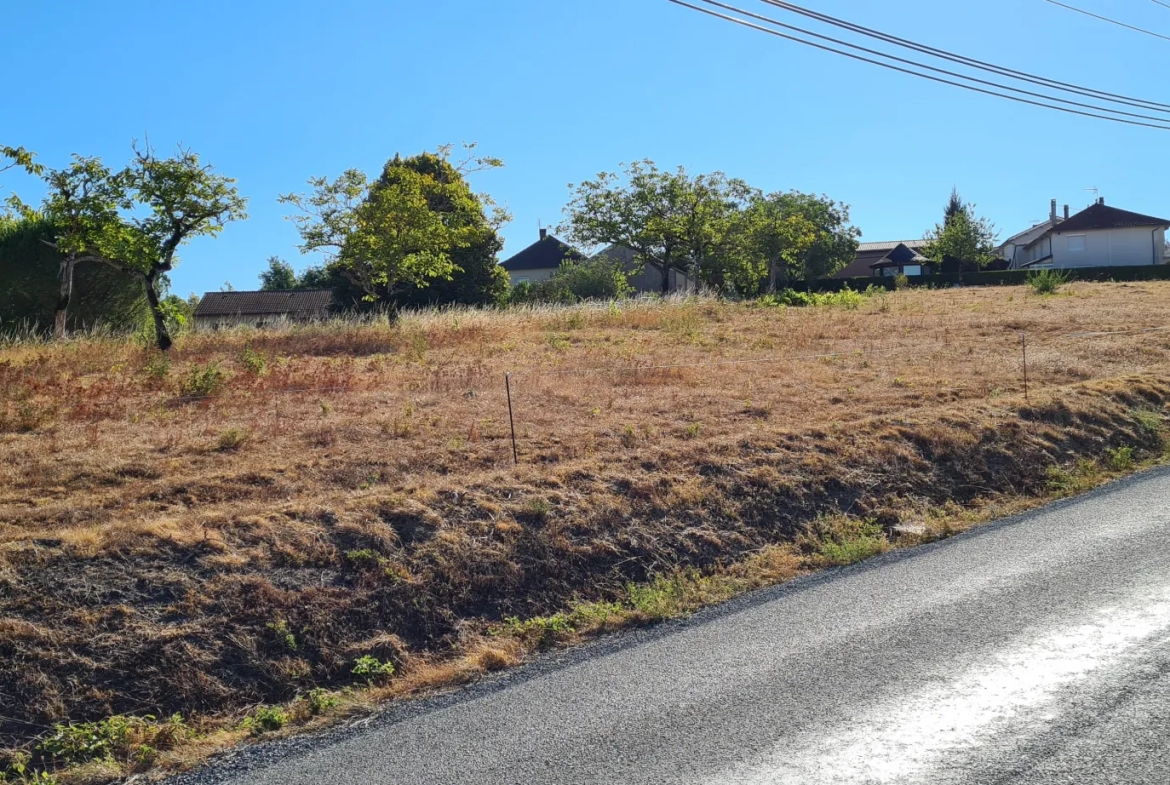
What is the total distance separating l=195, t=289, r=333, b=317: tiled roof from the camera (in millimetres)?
48344

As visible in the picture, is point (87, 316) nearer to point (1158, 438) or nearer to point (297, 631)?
point (297, 631)

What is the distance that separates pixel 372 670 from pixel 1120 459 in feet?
31.7

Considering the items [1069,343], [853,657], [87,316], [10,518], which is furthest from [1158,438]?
[87,316]

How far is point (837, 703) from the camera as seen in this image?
Answer: 5297 millimetres

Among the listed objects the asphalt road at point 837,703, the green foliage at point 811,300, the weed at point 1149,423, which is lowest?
the asphalt road at point 837,703

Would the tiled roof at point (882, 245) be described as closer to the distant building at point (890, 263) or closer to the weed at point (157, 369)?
the distant building at point (890, 263)

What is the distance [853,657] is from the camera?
597 centimetres

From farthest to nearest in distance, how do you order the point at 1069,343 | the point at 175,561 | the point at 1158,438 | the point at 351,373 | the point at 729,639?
the point at 1069,343 → the point at 351,373 → the point at 1158,438 → the point at 175,561 → the point at 729,639

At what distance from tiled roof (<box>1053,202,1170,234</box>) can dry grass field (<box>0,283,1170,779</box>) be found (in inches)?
1785

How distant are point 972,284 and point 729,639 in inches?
1715

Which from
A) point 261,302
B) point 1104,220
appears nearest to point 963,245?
point 1104,220

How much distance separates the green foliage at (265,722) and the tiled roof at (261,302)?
4196 cm

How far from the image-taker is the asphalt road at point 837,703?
182 inches

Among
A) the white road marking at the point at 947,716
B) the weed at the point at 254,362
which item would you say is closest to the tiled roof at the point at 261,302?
the weed at the point at 254,362
